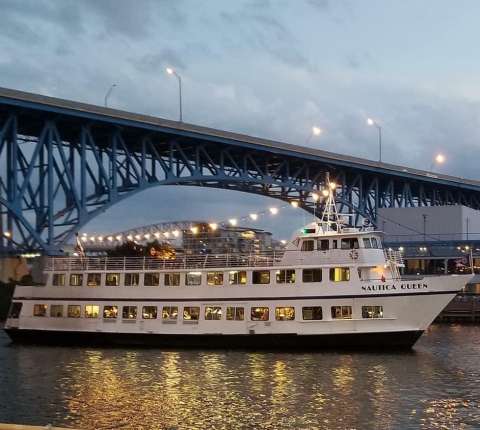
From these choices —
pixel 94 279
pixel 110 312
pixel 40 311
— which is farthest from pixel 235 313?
pixel 40 311

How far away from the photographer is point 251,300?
147 ft

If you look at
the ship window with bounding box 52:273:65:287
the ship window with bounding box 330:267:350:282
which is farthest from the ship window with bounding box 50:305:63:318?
the ship window with bounding box 330:267:350:282

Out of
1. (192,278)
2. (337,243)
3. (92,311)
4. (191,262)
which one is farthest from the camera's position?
(92,311)

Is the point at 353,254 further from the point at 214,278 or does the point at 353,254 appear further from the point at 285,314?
the point at 214,278

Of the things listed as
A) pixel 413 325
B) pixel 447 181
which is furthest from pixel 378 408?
pixel 447 181

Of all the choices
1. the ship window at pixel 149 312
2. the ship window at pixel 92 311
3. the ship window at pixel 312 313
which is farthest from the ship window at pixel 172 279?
the ship window at pixel 312 313

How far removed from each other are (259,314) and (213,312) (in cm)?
292

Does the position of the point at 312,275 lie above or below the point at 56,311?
above

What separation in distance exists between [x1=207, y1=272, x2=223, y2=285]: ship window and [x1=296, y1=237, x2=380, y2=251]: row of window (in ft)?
17.3

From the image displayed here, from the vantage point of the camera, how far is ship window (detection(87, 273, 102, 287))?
4906 cm

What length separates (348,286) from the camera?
142ft

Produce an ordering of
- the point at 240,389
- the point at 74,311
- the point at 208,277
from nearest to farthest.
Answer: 1. the point at 240,389
2. the point at 208,277
3. the point at 74,311

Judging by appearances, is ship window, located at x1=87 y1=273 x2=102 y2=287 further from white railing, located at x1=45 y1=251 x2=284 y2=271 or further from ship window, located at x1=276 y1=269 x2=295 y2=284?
ship window, located at x1=276 y1=269 x2=295 y2=284

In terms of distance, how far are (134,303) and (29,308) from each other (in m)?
7.84
